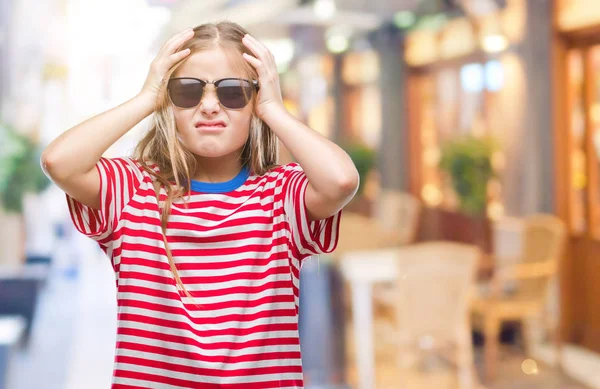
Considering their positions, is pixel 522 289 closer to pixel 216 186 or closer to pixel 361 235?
pixel 361 235

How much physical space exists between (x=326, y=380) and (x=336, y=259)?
66cm

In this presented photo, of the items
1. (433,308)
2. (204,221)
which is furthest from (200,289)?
(433,308)

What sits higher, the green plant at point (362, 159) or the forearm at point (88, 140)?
the green plant at point (362, 159)

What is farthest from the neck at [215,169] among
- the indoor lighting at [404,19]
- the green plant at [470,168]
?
the green plant at [470,168]

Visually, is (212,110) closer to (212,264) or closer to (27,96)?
(212,264)

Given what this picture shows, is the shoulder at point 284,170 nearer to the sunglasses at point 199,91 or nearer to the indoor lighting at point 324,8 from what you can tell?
the sunglasses at point 199,91

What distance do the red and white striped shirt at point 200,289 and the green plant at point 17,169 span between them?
2321mm

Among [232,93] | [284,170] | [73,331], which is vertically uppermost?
[232,93]

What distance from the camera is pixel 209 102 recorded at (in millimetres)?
968

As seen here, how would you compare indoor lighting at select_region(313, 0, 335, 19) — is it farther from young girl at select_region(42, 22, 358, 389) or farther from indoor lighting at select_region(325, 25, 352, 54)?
young girl at select_region(42, 22, 358, 389)

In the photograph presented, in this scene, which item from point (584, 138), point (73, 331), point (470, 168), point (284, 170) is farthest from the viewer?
point (584, 138)

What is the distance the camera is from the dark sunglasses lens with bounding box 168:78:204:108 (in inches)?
38.3

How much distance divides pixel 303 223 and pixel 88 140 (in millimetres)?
307

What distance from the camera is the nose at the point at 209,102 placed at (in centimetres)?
97
